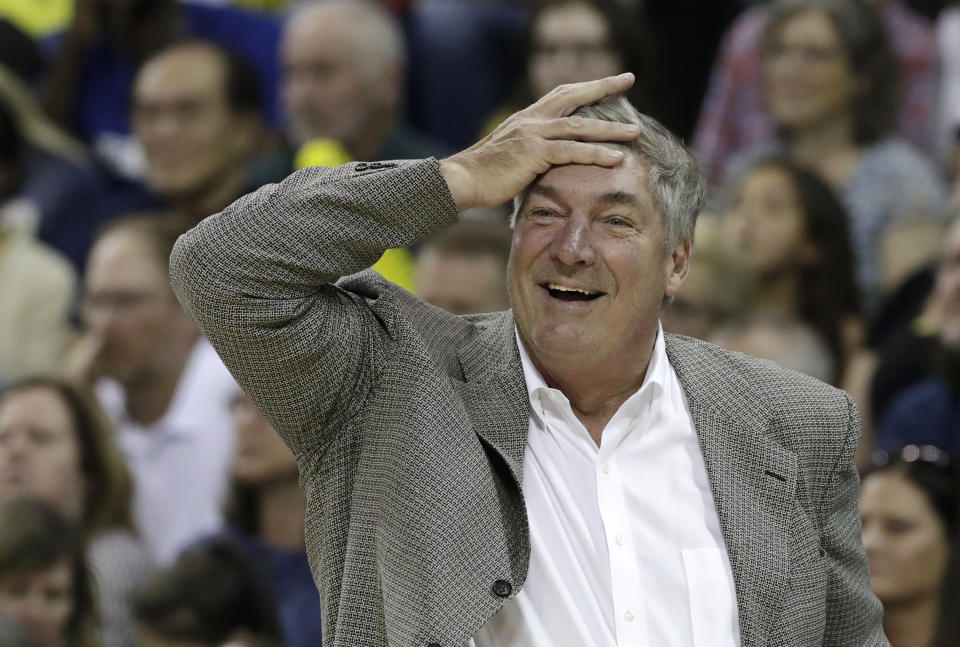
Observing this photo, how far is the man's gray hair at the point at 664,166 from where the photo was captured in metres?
2.62

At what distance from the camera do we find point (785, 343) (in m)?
5.08

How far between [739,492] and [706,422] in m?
0.14

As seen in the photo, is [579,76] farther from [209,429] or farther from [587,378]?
[587,378]

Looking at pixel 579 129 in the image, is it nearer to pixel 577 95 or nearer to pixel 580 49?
pixel 577 95

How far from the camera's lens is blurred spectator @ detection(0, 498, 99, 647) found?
4395 millimetres

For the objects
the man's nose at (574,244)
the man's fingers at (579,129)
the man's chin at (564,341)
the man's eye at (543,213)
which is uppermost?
the man's fingers at (579,129)

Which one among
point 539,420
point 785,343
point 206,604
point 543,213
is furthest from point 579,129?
point 785,343

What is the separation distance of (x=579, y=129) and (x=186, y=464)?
9.63 feet

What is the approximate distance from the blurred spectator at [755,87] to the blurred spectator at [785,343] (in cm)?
102

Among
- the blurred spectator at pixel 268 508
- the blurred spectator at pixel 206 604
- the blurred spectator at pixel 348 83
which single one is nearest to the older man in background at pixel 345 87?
the blurred spectator at pixel 348 83

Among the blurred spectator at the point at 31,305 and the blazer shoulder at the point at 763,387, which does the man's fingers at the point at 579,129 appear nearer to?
the blazer shoulder at the point at 763,387

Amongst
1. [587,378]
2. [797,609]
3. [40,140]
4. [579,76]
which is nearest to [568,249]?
[587,378]

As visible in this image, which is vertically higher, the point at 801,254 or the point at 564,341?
the point at 564,341

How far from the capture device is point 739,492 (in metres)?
2.60
